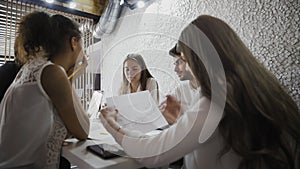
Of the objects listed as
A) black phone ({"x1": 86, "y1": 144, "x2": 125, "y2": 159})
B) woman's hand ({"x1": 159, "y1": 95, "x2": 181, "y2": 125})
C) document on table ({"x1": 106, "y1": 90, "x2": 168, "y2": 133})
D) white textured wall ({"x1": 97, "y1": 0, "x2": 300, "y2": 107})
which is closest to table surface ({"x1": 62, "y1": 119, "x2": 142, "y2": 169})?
black phone ({"x1": 86, "y1": 144, "x2": 125, "y2": 159})

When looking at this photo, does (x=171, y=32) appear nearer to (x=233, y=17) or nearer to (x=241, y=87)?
(x=233, y=17)

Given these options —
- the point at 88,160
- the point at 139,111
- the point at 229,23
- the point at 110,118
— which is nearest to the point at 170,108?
the point at 139,111

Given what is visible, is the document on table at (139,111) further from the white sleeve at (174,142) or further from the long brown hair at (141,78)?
the long brown hair at (141,78)

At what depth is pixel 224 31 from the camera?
63 cm

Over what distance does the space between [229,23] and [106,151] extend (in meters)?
1.13

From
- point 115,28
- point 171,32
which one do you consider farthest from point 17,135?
point 115,28

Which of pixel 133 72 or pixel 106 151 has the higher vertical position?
pixel 133 72

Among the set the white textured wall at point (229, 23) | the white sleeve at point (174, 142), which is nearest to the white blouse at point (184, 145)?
the white sleeve at point (174, 142)

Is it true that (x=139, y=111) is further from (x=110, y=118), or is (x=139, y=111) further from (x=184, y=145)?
(x=184, y=145)

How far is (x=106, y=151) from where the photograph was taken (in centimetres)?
63

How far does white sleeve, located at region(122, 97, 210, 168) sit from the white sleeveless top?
1.17ft

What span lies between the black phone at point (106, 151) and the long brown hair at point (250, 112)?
334 mm

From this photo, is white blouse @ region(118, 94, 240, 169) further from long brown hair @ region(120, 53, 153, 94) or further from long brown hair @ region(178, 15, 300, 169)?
long brown hair @ region(120, 53, 153, 94)

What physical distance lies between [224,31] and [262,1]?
0.67 m
